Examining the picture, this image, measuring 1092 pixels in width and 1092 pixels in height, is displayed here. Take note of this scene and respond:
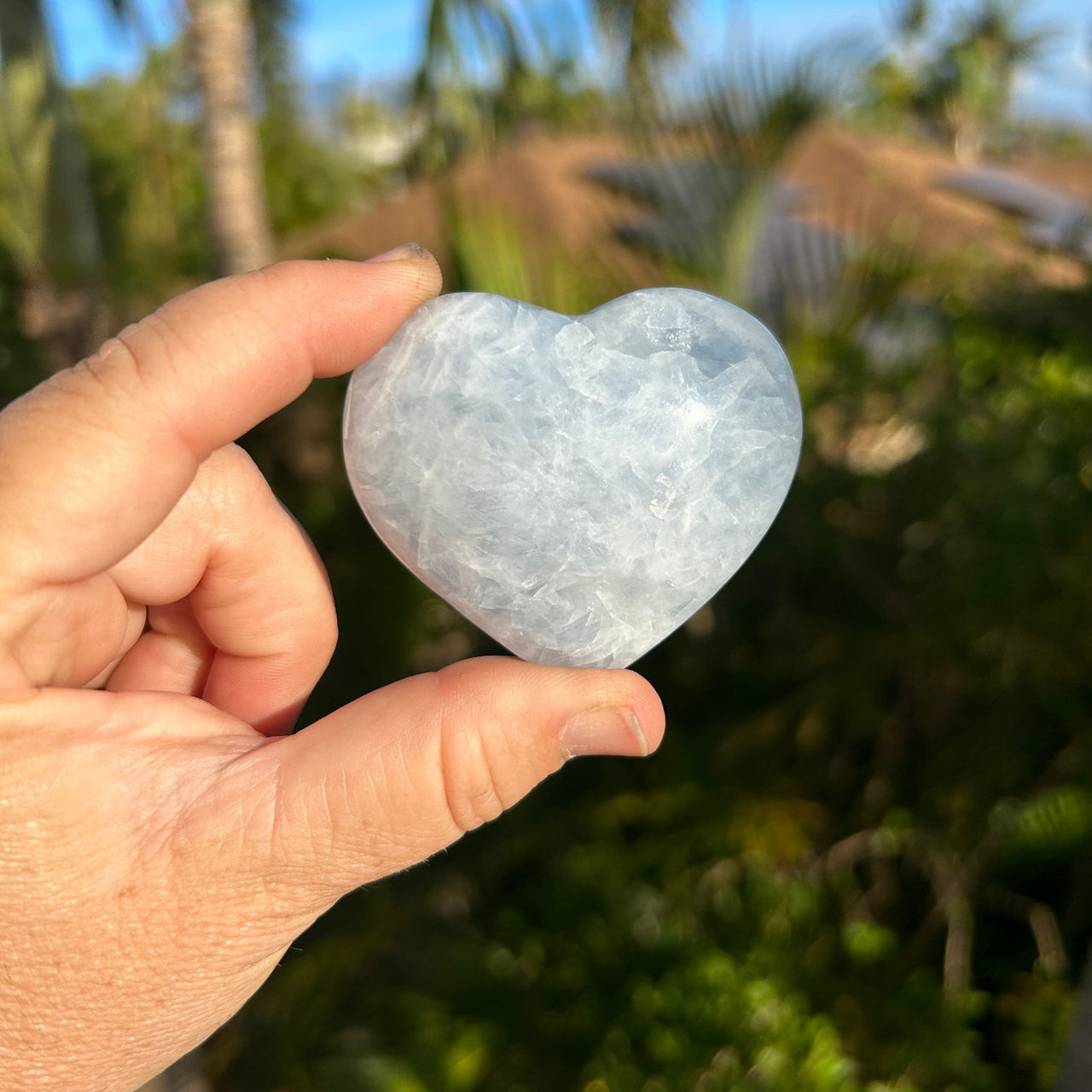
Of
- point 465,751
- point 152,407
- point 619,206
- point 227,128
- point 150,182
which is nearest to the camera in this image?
point 152,407

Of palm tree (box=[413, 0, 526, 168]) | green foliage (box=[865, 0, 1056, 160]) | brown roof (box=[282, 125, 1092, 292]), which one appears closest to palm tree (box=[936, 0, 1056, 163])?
green foliage (box=[865, 0, 1056, 160])

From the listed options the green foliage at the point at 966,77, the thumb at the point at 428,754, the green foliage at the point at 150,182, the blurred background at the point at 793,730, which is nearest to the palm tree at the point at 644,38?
the blurred background at the point at 793,730

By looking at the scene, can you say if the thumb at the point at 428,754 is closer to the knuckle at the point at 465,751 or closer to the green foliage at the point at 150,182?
the knuckle at the point at 465,751

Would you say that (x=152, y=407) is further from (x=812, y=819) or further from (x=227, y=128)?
(x=227, y=128)

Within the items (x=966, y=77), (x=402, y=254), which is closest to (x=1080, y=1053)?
(x=402, y=254)

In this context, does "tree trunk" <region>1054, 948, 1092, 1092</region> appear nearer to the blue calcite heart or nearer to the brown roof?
the blue calcite heart

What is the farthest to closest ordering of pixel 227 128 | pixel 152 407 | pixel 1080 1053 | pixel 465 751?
pixel 227 128 → pixel 1080 1053 → pixel 465 751 → pixel 152 407
